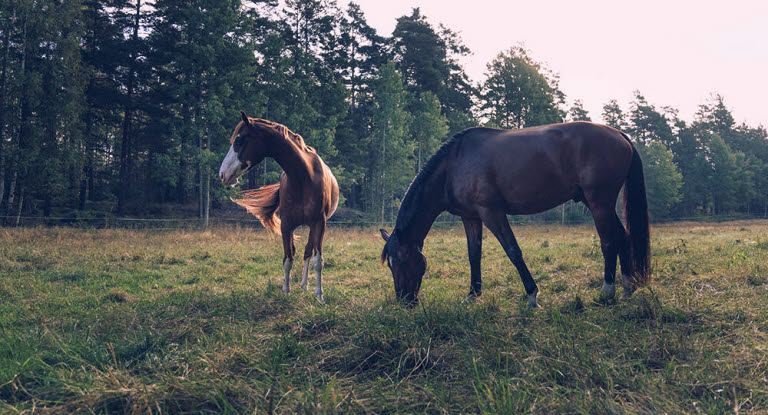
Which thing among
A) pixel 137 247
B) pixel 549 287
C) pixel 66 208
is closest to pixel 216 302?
pixel 549 287

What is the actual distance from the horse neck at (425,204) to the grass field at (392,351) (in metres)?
0.86

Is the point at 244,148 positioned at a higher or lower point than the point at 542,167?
higher

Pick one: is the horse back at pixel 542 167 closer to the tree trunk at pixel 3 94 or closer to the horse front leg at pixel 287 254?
the horse front leg at pixel 287 254

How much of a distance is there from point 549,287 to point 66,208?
1178 inches

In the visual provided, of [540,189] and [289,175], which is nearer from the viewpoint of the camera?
[540,189]

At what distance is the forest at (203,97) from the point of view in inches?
699

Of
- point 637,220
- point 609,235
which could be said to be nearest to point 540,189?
point 609,235

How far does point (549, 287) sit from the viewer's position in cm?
516

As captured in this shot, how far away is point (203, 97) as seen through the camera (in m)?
20.2

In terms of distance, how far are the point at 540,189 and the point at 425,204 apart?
53.3 inches

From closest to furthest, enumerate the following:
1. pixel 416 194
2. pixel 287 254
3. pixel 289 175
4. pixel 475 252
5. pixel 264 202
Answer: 1. pixel 416 194
2. pixel 475 252
3. pixel 289 175
4. pixel 287 254
5. pixel 264 202

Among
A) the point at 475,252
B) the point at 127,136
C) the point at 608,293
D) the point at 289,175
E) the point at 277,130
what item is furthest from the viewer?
the point at 127,136

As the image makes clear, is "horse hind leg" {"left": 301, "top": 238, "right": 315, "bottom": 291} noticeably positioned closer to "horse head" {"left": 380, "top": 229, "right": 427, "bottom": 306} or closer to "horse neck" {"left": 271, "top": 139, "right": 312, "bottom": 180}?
"horse neck" {"left": 271, "top": 139, "right": 312, "bottom": 180}

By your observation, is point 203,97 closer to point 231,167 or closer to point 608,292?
point 231,167
